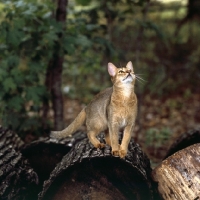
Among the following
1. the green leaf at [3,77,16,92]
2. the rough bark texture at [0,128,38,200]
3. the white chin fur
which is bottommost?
the rough bark texture at [0,128,38,200]

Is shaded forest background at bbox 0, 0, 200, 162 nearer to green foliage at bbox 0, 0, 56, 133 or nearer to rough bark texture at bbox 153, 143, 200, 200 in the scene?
green foliage at bbox 0, 0, 56, 133

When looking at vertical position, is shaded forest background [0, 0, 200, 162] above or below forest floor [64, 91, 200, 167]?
above

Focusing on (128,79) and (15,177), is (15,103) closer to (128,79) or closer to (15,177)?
(15,177)

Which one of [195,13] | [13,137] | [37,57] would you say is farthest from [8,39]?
[195,13]

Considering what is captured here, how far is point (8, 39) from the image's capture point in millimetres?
4879

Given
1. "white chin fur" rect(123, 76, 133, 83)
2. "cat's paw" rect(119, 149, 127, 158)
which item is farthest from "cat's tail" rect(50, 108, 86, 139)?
"white chin fur" rect(123, 76, 133, 83)

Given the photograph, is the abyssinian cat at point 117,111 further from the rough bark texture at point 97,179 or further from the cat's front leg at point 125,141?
the rough bark texture at point 97,179

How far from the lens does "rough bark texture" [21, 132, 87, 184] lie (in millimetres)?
4695

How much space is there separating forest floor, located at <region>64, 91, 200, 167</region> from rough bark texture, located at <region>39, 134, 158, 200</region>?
2.43 metres

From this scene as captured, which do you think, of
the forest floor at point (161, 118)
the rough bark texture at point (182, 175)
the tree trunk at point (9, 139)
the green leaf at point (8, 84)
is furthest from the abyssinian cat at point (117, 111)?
the forest floor at point (161, 118)

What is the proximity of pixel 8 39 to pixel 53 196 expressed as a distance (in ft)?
6.08

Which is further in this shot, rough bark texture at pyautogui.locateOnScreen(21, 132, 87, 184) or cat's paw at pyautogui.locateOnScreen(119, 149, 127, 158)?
rough bark texture at pyautogui.locateOnScreen(21, 132, 87, 184)

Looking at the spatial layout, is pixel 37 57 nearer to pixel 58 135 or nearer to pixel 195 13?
pixel 58 135

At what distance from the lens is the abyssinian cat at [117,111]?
147 inches
